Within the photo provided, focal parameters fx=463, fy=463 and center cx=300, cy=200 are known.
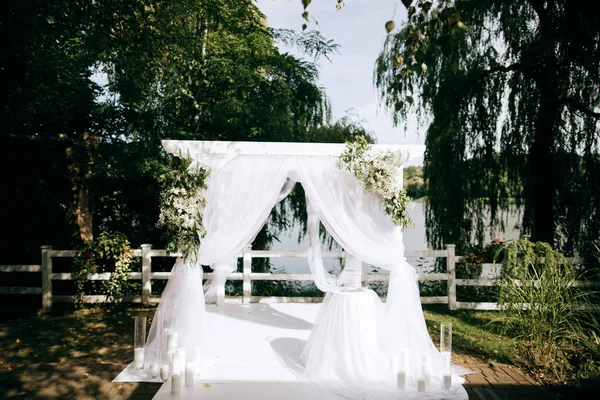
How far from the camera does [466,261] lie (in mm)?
7910

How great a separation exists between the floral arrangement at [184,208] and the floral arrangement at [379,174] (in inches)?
64.3

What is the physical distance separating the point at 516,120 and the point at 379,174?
4.50 meters

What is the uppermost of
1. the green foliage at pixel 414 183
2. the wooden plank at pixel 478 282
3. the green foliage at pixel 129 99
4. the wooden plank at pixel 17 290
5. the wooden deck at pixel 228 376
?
the green foliage at pixel 129 99

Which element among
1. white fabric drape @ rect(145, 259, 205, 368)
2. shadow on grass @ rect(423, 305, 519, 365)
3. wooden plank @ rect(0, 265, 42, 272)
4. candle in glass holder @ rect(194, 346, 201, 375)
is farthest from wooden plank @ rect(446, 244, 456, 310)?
wooden plank @ rect(0, 265, 42, 272)

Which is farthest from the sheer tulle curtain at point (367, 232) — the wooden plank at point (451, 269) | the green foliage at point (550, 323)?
the wooden plank at point (451, 269)

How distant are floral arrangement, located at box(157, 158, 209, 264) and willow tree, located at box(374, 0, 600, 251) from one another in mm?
4906

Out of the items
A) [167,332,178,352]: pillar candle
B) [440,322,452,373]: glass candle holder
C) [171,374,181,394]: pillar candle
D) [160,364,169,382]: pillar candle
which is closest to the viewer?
[171,374,181,394]: pillar candle

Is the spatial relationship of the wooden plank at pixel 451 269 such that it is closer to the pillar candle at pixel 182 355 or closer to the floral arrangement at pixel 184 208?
the floral arrangement at pixel 184 208

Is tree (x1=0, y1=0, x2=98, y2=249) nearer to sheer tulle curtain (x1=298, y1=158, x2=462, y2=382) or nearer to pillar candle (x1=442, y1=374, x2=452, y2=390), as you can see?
sheer tulle curtain (x1=298, y1=158, x2=462, y2=382)

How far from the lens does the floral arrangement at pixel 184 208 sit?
502 centimetres

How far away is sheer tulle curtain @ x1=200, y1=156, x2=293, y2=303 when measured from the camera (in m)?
5.23

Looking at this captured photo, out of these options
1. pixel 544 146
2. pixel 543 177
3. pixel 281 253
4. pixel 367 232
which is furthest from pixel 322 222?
pixel 544 146

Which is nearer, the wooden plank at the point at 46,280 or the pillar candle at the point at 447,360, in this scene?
the pillar candle at the point at 447,360

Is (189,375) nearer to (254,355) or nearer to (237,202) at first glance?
(254,355)
